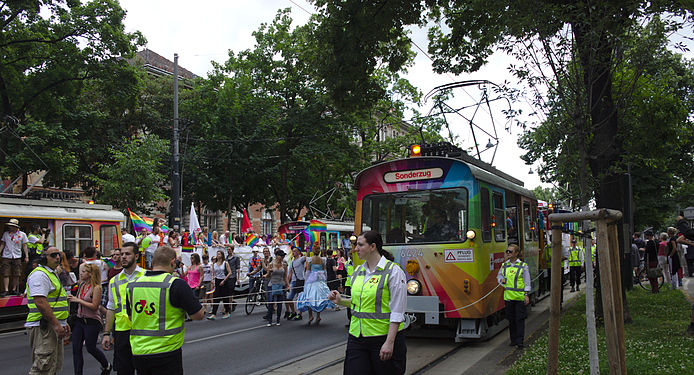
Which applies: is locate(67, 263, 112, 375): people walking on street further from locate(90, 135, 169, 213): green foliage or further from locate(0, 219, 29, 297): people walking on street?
locate(90, 135, 169, 213): green foliage

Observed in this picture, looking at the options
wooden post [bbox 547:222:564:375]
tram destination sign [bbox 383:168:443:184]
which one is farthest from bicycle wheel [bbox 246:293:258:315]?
wooden post [bbox 547:222:564:375]

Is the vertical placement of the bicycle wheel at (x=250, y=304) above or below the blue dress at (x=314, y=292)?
below

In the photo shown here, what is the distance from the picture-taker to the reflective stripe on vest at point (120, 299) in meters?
5.69

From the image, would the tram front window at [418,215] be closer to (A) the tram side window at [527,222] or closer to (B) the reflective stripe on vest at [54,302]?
(A) the tram side window at [527,222]

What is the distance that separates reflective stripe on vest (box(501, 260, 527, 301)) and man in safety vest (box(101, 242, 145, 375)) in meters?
6.08

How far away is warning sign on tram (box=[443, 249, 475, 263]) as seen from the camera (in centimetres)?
962

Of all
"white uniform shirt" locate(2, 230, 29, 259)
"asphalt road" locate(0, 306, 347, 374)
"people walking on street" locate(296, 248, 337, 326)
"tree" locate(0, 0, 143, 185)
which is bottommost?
"asphalt road" locate(0, 306, 347, 374)

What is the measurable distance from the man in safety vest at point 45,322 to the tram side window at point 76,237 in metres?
10.1

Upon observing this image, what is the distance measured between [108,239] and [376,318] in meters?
14.5

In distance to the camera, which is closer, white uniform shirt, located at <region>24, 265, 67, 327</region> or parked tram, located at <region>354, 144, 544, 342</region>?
white uniform shirt, located at <region>24, 265, 67, 327</region>

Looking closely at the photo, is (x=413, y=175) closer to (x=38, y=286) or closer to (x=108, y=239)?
(x=38, y=286)

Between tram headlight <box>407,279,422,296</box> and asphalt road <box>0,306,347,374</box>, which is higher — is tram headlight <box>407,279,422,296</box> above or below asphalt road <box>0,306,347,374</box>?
above

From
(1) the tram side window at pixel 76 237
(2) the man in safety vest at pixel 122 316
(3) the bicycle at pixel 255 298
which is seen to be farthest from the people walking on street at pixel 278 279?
(2) the man in safety vest at pixel 122 316

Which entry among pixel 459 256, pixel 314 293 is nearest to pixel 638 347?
pixel 459 256
